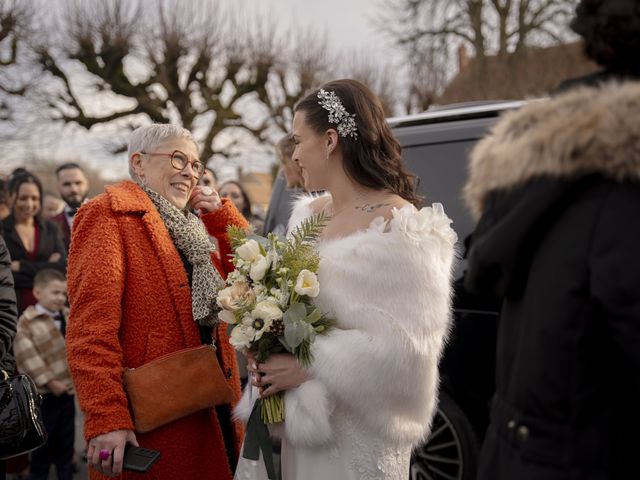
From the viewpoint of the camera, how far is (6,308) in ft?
8.84

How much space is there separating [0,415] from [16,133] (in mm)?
15074

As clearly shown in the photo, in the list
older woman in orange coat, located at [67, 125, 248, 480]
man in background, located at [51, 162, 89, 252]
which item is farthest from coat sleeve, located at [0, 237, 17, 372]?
man in background, located at [51, 162, 89, 252]

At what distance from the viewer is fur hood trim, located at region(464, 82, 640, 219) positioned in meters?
1.30

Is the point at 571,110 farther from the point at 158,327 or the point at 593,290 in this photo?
the point at 158,327

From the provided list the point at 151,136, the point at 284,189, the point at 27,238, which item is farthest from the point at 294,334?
the point at 27,238

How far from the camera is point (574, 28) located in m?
1.50

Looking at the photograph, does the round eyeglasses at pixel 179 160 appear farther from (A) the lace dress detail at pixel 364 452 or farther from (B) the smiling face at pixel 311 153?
(A) the lace dress detail at pixel 364 452

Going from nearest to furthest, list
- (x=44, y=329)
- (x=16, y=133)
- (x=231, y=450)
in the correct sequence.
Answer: (x=231, y=450) < (x=44, y=329) < (x=16, y=133)

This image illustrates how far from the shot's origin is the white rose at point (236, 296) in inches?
94.4

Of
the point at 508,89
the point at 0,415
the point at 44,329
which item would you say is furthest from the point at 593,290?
the point at 508,89

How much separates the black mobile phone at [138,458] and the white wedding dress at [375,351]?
505 mm

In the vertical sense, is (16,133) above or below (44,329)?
above

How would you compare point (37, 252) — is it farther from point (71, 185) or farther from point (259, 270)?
point (259, 270)

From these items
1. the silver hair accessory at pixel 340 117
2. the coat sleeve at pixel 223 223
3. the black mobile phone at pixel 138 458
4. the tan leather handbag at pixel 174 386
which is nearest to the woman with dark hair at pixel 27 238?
the coat sleeve at pixel 223 223
